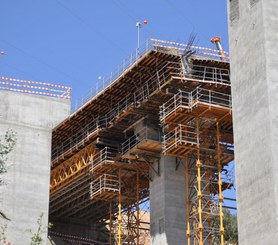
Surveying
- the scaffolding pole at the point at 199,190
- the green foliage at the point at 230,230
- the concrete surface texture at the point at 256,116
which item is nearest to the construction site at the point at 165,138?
the scaffolding pole at the point at 199,190

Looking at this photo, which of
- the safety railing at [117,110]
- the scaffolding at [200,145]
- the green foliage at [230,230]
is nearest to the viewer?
the scaffolding at [200,145]

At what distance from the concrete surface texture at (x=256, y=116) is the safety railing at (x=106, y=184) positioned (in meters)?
16.0

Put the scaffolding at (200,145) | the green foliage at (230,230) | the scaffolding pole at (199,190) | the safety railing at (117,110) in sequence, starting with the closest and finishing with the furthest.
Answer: the scaffolding pole at (199,190) → the scaffolding at (200,145) → the safety railing at (117,110) → the green foliage at (230,230)

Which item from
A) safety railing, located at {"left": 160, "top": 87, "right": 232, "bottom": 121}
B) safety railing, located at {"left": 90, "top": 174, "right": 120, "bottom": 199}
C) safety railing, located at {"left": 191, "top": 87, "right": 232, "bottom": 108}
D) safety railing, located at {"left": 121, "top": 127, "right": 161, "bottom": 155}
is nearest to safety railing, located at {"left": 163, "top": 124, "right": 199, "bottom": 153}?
safety railing, located at {"left": 160, "top": 87, "right": 232, "bottom": 121}

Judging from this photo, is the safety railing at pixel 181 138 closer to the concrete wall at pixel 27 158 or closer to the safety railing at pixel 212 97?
the safety railing at pixel 212 97

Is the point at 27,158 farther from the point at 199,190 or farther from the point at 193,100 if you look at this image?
the point at 199,190

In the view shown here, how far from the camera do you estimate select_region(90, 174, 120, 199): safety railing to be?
55.1m

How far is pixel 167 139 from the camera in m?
49.9

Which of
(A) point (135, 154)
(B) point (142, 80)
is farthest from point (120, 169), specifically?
(B) point (142, 80)

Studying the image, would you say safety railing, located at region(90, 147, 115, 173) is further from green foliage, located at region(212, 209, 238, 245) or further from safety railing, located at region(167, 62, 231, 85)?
green foliage, located at region(212, 209, 238, 245)

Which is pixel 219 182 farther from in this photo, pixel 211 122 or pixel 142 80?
pixel 142 80

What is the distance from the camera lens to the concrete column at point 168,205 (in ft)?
163

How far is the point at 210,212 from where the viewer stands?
48281 millimetres

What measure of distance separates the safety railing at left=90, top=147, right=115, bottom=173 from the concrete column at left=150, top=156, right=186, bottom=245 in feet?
14.9
